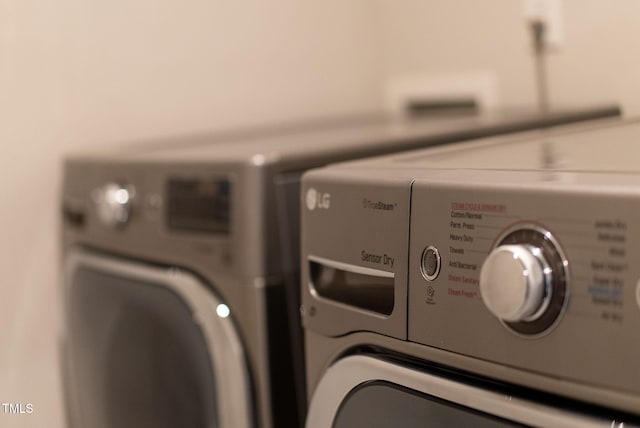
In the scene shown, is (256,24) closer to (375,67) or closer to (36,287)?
(375,67)

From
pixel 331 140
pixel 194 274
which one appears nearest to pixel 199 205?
pixel 194 274

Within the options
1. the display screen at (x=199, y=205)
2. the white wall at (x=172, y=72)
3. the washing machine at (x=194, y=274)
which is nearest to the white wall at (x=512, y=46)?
the white wall at (x=172, y=72)

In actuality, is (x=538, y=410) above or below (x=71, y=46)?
below

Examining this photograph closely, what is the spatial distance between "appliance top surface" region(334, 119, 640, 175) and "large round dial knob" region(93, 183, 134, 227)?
32 centimetres

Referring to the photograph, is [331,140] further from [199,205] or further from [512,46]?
[512,46]

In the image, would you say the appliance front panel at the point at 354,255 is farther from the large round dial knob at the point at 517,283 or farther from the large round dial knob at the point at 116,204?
the large round dial knob at the point at 116,204

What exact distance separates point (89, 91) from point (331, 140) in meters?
0.44

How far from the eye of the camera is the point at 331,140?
3.01ft

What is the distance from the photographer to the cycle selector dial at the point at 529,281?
0.46 m

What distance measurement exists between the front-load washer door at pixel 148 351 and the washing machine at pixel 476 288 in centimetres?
14

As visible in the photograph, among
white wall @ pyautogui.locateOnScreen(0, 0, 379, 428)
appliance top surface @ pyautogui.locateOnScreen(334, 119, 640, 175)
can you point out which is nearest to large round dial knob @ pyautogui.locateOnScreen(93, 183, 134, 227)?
white wall @ pyautogui.locateOnScreen(0, 0, 379, 428)

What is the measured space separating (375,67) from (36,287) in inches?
32.7

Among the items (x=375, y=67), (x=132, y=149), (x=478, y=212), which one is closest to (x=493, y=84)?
(x=375, y=67)

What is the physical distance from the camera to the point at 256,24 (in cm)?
133
